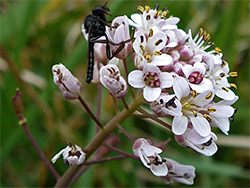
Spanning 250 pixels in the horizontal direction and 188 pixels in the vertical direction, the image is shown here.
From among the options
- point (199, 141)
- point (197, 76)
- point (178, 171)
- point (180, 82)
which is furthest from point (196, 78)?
point (178, 171)

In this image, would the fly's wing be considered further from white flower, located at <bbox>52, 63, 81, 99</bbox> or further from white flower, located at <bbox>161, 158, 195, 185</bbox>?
white flower, located at <bbox>161, 158, 195, 185</bbox>

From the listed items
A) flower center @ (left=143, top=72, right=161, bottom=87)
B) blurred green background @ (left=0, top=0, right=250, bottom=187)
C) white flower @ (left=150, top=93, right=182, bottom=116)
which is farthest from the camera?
blurred green background @ (left=0, top=0, right=250, bottom=187)

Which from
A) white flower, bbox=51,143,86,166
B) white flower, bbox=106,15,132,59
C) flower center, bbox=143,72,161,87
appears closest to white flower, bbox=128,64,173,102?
flower center, bbox=143,72,161,87

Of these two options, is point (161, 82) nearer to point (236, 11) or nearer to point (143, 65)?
point (143, 65)

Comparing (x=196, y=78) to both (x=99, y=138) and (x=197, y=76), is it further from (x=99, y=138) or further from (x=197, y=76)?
(x=99, y=138)

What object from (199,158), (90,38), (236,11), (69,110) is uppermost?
(90,38)

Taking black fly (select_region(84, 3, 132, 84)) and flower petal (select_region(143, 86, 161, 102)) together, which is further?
black fly (select_region(84, 3, 132, 84))

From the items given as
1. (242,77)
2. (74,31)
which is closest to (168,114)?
(242,77)
